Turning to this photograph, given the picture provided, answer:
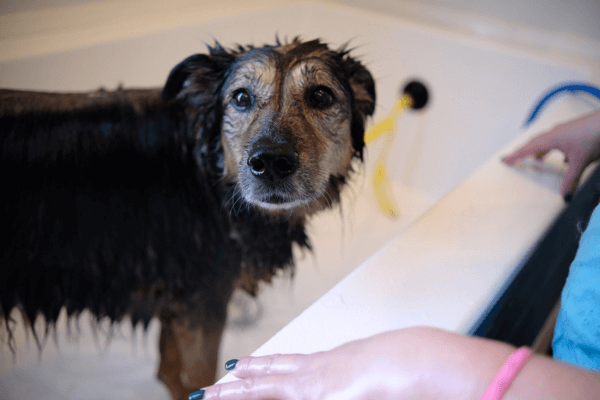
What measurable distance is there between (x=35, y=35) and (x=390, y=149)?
868mm

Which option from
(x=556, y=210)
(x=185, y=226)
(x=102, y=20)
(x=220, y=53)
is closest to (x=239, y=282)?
(x=185, y=226)

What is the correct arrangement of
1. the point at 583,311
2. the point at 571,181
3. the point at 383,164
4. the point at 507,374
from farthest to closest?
the point at 383,164 < the point at 571,181 < the point at 583,311 < the point at 507,374

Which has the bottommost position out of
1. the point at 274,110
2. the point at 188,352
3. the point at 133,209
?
the point at 188,352

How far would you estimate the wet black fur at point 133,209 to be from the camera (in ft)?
1.76

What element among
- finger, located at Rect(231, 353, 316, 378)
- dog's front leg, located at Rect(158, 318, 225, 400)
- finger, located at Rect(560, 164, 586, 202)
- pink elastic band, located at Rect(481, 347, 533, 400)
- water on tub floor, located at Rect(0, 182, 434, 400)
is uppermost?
finger, located at Rect(560, 164, 586, 202)

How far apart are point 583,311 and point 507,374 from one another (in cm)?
21

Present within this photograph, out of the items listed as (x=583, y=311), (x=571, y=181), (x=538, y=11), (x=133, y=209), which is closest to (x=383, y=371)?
(x=583, y=311)

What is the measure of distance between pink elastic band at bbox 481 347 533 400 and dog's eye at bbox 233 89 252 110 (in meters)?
0.49

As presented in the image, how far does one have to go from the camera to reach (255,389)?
1.33 ft

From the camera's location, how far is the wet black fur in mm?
538

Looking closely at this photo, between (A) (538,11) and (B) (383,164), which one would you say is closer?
(B) (383,164)

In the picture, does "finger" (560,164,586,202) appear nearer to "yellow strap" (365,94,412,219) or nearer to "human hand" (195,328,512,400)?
"yellow strap" (365,94,412,219)

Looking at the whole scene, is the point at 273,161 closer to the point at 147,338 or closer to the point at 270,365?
the point at 270,365

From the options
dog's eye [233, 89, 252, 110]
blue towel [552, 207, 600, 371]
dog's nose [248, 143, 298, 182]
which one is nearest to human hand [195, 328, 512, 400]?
blue towel [552, 207, 600, 371]
